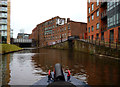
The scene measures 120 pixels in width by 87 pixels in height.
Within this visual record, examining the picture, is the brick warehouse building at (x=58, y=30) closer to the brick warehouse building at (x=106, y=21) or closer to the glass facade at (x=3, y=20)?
the brick warehouse building at (x=106, y=21)

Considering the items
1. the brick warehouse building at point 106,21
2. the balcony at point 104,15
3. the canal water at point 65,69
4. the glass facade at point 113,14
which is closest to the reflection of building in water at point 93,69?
the canal water at point 65,69

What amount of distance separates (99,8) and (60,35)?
102ft

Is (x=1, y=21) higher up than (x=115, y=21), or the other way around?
(x=1, y=21)

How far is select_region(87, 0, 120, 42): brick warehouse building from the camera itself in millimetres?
19828

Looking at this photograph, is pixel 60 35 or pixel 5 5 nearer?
pixel 5 5

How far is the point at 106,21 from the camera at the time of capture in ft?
88.6

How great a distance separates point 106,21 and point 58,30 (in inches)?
1343

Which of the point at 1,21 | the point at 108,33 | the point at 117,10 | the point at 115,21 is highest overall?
the point at 1,21

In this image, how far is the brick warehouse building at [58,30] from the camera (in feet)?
159

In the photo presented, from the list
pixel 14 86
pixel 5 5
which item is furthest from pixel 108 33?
pixel 5 5

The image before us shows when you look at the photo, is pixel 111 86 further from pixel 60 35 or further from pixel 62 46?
pixel 60 35

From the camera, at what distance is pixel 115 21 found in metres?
20.2

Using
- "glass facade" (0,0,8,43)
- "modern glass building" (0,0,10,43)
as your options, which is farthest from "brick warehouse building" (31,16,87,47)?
"glass facade" (0,0,8,43)

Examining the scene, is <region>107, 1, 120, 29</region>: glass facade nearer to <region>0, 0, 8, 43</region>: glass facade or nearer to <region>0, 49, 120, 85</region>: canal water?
<region>0, 49, 120, 85</region>: canal water
